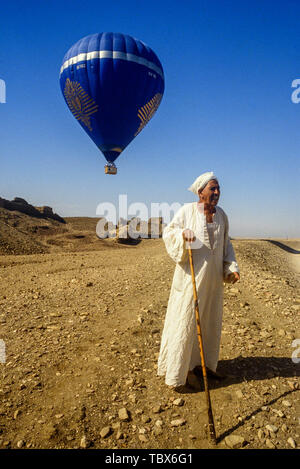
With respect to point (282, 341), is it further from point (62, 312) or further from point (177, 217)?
point (62, 312)

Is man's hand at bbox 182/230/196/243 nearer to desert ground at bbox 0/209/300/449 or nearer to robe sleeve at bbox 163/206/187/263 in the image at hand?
robe sleeve at bbox 163/206/187/263

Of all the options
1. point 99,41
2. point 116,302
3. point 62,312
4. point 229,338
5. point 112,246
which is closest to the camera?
point 229,338

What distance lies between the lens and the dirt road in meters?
2.74

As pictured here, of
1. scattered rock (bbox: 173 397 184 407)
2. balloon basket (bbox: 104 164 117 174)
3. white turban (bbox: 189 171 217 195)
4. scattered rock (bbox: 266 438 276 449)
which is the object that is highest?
balloon basket (bbox: 104 164 117 174)

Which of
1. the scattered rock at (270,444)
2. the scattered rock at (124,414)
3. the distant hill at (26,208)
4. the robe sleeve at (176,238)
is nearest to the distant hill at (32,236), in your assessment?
the distant hill at (26,208)

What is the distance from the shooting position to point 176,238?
10.8 ft

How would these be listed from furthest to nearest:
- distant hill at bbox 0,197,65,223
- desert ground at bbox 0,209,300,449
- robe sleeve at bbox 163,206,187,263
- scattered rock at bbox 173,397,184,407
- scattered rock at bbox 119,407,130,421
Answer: distant hill at bbox 0,197,65,223 < robe sleeve at bbox 163,206,187,263 < scattered rock at bbox 173,397,184,407 < scattered rock at bbox 119,407,130,421 < desert ground at bbox 0,209,300,449

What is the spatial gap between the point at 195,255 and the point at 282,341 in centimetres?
242

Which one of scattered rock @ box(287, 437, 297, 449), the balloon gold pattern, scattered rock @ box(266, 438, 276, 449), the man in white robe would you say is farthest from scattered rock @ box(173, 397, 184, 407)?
the balloon gold pattern

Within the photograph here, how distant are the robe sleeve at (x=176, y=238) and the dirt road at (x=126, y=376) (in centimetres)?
143

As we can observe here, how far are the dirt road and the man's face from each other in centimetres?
202

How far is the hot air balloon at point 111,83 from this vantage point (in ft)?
41.9

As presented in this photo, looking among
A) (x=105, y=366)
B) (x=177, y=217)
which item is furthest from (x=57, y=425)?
(x=177, y=217)

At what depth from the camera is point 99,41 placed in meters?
13.0
